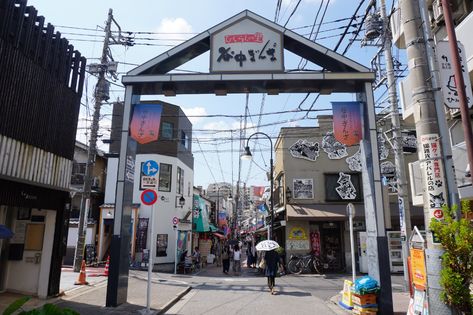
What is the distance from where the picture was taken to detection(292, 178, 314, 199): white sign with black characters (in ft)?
76.5

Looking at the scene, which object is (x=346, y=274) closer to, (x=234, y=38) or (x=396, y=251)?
(x=396, y=251)

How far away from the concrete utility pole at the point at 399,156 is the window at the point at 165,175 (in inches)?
647

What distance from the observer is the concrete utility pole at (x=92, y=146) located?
17672mm

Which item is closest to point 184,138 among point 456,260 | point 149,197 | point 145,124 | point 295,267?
point 295,267

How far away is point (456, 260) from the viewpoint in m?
5.69

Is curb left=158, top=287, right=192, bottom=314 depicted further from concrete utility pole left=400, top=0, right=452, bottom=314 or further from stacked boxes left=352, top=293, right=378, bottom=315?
concrete utility pole left=400, top=0, right=452, bottom=314

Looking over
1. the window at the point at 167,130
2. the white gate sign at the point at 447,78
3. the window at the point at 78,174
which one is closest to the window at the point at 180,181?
the window at the point at 167,130

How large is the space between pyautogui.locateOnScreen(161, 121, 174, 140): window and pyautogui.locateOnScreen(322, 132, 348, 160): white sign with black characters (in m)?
11.0

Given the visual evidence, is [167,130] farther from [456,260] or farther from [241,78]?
[456,260]

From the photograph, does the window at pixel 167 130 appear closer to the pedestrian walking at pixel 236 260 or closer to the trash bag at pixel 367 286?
the pedestrian walking at pixel 236 260

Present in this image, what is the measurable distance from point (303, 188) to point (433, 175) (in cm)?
1742

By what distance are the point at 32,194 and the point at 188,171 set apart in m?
20.1

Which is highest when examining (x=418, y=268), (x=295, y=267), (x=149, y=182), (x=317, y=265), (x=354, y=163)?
(x=354, y=163)

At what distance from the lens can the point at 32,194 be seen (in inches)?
388
